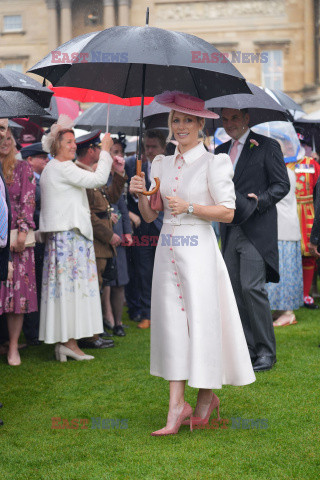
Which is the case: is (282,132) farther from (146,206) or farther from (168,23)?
(168,23)

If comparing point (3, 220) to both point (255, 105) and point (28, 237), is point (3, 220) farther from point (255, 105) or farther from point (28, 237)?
point (255, 105)

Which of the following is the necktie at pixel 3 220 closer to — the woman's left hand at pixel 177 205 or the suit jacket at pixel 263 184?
the woman's left hand at pixel 177 205

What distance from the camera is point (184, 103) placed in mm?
4297

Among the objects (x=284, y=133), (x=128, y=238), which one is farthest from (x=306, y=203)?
(x=128, y=238)

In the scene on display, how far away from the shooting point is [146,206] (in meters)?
4.38

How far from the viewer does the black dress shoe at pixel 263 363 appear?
5.88m

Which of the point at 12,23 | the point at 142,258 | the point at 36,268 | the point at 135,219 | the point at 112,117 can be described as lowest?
the point at 142,258

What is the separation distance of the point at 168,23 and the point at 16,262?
94.3 ft

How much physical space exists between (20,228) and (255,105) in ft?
7.04

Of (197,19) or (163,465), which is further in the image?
(197,19)

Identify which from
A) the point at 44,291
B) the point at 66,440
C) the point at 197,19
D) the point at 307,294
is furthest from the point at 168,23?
the point at 66,440

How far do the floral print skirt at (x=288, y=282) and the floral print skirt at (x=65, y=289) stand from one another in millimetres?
2656

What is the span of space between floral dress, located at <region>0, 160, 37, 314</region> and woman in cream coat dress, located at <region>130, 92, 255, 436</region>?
6.89ft

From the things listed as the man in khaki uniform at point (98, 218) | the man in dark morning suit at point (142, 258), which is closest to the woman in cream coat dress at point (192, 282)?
the man in khaki uniform at point (98, 218)
